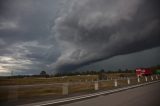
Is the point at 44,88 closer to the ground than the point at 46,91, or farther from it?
farther from it

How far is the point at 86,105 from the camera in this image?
1152cm

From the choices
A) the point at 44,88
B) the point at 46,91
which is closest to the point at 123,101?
the point at 46,91

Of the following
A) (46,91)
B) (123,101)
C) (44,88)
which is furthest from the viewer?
(44,88)

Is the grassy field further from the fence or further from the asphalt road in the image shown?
the asphalt road

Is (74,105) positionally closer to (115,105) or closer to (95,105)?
(95,105)

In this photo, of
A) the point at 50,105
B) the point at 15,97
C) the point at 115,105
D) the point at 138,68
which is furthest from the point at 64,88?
the point at 138,68

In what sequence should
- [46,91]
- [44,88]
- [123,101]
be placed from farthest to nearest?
1. [44,88]
2. [46,91]
3. [123,101]

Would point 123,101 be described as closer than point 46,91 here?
Yes

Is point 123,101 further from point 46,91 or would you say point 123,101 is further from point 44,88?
point 44,88

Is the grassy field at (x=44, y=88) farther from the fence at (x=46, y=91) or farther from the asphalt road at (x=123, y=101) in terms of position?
the asphalt road at (x=123, y=101)

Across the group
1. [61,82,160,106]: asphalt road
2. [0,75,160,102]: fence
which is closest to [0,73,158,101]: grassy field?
[0,75,160,102]: fence

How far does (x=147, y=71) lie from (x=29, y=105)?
73.9m

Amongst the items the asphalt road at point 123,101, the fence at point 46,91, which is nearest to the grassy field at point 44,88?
the fence at point 46,91

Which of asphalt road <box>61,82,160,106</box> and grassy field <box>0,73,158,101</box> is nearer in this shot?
asphalt road <box>61,82,160,106</box>
